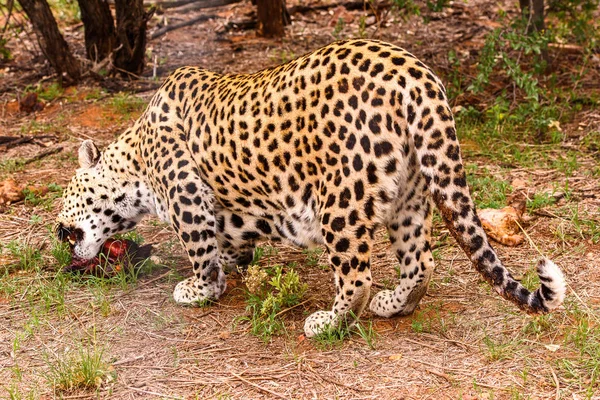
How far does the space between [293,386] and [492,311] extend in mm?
1493

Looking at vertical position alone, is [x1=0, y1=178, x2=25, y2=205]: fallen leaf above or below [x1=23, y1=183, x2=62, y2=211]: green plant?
above

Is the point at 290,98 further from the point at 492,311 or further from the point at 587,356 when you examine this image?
the point at 587,356

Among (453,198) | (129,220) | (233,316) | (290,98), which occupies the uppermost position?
(290,98)

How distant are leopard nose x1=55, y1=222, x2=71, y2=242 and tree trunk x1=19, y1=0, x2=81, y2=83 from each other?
438 centimetres

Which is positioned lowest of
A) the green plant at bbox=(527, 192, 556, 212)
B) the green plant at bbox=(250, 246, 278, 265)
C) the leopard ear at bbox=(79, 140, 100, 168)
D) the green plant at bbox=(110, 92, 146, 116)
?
the green plant at bbox=(250, 246, 278, 265)

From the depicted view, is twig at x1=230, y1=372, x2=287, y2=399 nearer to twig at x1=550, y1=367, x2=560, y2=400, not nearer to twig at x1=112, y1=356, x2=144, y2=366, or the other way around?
twig at x1=112, y1=356, x2=144, y2=366

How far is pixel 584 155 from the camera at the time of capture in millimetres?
7793

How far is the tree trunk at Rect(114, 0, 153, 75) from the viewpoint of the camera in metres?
10.2

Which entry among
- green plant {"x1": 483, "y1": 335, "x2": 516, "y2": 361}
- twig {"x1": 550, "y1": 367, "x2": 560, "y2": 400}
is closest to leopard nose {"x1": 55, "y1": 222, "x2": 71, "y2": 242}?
green plant {"x1": 483, "y1": 335, "x2": 516, "y2": 361}

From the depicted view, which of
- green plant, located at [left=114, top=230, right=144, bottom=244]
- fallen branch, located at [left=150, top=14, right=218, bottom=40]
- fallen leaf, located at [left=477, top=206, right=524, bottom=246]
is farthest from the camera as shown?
fallen branch, located at [left=150, top=14, right=218, bottom=40]

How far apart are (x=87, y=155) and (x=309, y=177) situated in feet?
6.99

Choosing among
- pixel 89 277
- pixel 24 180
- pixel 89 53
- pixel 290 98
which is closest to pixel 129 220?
pixel 89 277

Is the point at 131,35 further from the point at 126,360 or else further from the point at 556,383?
the point at 556,383

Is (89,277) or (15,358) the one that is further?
(89,277)
